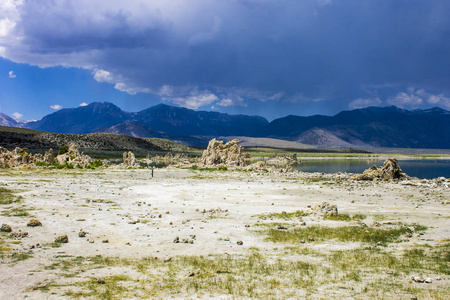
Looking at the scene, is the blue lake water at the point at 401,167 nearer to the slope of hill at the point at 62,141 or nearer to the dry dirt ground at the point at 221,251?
the dry dirt ground at the point at 221,251

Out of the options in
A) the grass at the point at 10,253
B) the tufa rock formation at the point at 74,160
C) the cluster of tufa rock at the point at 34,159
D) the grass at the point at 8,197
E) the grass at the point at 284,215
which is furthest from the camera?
the tufa rock formation at the point at 74,160

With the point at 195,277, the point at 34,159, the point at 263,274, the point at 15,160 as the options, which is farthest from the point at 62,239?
the point at 34,159

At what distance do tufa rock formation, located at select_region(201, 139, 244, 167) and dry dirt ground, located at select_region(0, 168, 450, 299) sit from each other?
45.4 m

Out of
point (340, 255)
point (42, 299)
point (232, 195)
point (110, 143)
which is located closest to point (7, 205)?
point (42, 299)

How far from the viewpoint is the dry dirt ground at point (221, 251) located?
8.65 metres

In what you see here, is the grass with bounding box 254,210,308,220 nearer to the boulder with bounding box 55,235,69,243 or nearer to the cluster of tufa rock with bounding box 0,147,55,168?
the boulder with bounding box 55,235,69,243

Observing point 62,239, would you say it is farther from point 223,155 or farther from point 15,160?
point 223,155

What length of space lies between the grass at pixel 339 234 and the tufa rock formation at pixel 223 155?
51.8 meters

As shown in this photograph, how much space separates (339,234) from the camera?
14.7 meters

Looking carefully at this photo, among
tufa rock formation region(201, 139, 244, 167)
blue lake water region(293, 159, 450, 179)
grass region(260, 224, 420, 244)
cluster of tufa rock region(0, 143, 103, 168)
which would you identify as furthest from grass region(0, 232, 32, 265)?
blue lake water region(293, 159, 450, 179)

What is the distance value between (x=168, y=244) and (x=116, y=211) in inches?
312

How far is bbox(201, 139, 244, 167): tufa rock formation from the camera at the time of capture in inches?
2699

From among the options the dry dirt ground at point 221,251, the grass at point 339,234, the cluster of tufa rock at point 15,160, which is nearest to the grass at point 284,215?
the dry dirt ground at point 221,251

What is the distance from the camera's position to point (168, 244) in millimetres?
A: 13281
